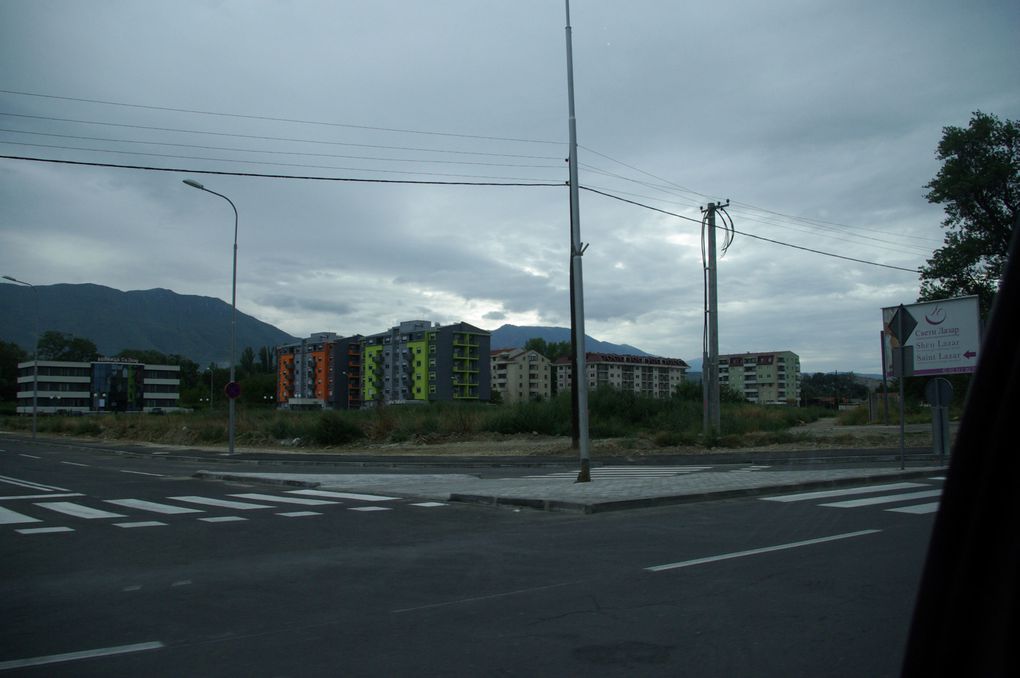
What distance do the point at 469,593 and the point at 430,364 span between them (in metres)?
117

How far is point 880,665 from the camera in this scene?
4.44 m

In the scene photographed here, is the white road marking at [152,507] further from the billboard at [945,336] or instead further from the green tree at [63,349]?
the green tree at [63,349]

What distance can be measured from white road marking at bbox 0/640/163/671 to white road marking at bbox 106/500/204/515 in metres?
8.14

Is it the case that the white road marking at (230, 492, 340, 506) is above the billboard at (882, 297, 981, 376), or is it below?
below

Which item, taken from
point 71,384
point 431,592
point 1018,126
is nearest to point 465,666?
A: point 431,592

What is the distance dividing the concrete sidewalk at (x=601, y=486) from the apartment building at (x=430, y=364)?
326 feet

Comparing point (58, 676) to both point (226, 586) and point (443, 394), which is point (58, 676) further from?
point (443, 394)

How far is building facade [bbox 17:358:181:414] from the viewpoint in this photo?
12462cm

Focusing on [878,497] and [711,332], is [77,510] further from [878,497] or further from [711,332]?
[711,332]

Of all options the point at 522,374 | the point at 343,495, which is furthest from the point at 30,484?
the point at 522,374

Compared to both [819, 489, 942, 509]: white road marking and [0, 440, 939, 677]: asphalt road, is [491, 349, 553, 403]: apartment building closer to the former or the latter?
[819, 489, 942, 509]: white road marking

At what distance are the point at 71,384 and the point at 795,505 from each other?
461 feet

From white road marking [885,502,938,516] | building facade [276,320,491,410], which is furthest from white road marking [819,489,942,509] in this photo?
building facade [276,320,491,410]

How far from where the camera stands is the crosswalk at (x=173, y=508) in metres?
11.7
